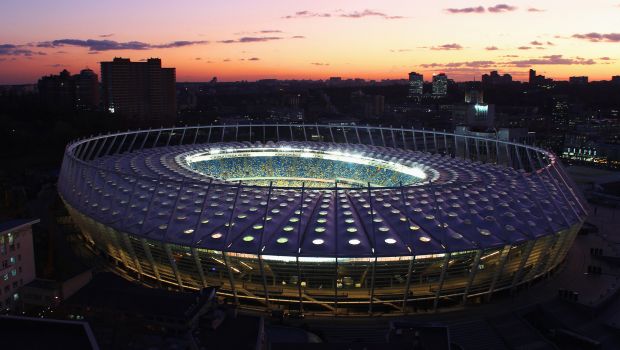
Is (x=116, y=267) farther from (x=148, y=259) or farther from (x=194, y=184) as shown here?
(x=194, y=184)

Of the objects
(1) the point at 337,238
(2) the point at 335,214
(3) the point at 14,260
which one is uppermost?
(2) the point at 335,214

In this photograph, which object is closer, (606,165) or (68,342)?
(68,342)

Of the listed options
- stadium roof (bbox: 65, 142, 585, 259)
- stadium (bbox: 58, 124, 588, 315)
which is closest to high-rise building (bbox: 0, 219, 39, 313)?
stadium (bbox: 58, 124, 588, 315)

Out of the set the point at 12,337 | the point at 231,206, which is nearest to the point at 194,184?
the point at 231,206

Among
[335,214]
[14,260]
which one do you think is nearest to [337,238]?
[335,214]

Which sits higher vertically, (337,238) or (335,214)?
(335,214)

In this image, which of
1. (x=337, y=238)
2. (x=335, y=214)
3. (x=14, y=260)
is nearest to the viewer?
(x=337, y=238)

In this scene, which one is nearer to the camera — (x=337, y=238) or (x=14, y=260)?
(x=337, y=238)

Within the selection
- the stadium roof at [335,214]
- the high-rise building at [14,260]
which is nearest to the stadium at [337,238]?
the stadium roof at [335,214]

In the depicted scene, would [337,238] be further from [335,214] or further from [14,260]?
[14,260]
